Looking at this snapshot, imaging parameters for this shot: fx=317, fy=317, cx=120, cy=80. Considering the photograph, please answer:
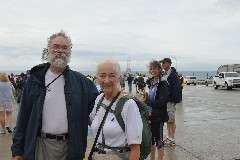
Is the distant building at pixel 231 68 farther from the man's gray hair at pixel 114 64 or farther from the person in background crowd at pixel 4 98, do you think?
the man's gray hair at pixel 114 64

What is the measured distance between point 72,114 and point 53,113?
0.19 meters

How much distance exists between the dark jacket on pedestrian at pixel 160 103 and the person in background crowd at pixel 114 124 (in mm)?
2514

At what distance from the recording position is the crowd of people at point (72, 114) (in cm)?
260

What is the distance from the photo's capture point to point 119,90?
277cm

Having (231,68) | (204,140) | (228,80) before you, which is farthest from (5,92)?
(231,68)

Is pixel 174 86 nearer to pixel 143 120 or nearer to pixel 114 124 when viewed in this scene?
pixel 143 120

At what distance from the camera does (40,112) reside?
10.1 ft

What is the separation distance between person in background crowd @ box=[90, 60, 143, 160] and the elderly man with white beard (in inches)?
19.1

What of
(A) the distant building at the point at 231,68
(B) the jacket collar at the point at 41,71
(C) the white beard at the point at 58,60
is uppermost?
(A) the distant building at the point at 231,68

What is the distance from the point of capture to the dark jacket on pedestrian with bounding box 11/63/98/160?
3119 millimetres

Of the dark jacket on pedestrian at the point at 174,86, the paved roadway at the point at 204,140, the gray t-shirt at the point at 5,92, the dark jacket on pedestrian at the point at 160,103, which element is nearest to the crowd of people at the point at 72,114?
the dark jacket on pedestrian at the point at 160,103

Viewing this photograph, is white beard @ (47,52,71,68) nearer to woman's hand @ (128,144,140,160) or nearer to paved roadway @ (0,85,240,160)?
woman's hand @ (128,144,140,160)

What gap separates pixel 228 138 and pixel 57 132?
601 cm

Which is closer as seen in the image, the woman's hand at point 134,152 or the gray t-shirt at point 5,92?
the woman's hand at point 134,152
